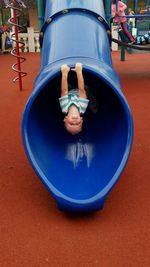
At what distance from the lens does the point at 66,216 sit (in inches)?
98.0

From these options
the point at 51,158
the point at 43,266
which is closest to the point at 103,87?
the point at 51,158

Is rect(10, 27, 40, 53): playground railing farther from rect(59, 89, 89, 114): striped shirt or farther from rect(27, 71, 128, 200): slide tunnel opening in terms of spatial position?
rect(59, 89, 89, 114): striped shirt

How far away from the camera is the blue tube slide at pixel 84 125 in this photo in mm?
2420

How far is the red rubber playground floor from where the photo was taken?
2.10m

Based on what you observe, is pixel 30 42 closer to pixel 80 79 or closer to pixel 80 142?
pixel 80 142

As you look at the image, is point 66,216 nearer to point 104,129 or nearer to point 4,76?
point 104,129

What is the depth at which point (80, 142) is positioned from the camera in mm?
3066

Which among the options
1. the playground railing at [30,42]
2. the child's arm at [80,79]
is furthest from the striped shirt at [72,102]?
the playground railing at [30,42]

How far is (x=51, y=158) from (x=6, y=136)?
132cm

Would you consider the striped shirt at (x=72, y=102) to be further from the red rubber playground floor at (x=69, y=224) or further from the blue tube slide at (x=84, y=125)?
the red rubber playground floor at (x=69, y=224)

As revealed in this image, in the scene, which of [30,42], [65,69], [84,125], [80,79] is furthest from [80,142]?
[30,42]

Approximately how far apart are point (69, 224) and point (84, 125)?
1.05 meters

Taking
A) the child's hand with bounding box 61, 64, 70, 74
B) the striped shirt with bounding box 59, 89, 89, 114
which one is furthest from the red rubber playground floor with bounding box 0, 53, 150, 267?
the child's hand with bounding box 61, 64, 70, 74

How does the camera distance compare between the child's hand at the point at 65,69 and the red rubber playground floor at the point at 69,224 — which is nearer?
the red rubber playground floor at the point at 69,224
